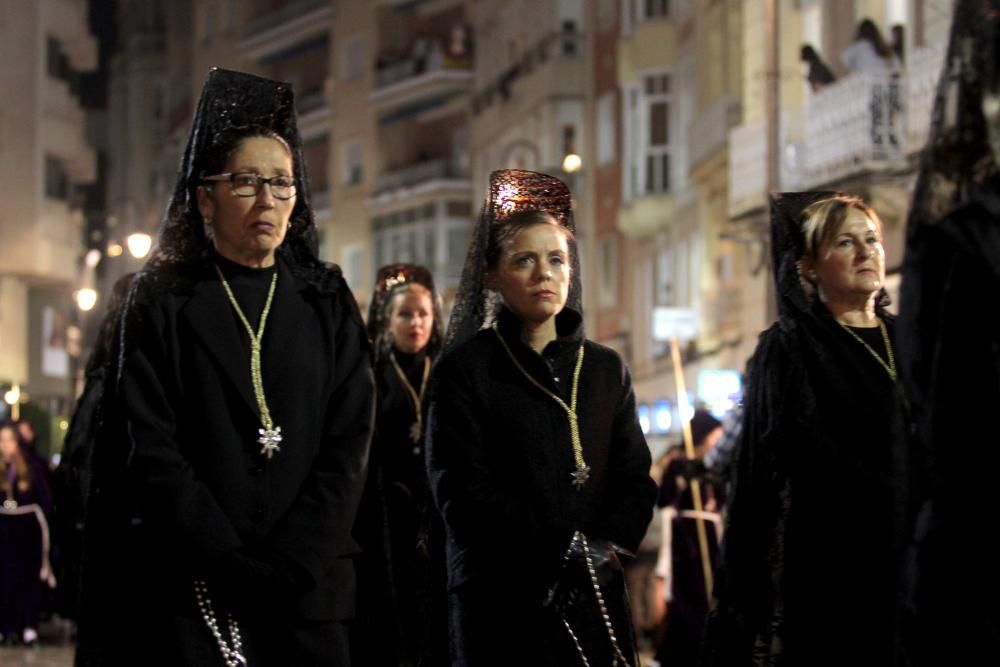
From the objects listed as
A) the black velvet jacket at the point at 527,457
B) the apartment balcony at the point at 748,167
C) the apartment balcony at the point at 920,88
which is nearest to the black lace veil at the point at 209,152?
the black velvet jacket at the point at 527,457

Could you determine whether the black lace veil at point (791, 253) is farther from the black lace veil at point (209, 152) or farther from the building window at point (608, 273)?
the building window at point (608, 273)

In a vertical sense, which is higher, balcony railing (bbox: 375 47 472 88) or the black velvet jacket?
balcony railing (bbox: 375 47 472 88)

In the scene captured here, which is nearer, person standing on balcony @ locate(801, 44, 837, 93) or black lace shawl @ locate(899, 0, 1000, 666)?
black lace shawl @ locate(899, 0, 1000, 666)

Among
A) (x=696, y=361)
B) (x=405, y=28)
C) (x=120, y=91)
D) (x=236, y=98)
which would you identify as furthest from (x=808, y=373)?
(x=120, y=91)

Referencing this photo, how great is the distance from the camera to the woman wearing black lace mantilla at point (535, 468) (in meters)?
7.23

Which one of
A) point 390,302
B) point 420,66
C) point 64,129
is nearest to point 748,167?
point 390,302

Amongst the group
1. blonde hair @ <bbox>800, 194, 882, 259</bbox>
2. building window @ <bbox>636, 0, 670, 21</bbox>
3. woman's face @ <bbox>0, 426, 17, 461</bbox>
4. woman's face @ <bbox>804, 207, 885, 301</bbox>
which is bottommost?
woman's face @ <bbox>0, 426, 17, 461</bbox>

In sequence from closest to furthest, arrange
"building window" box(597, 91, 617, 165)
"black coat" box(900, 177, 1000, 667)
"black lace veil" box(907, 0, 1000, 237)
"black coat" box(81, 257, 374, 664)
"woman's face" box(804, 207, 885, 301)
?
"black coat" box(900, 177, 1000, 667), "black lace veil" box(907, 0, 1000, 237), "black coat" box(81, 257, 374, 664), "woman's face" box(804, 207, 885, 301), "building window" box(597, 91, 617, 165)

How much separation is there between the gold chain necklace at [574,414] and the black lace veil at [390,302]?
372cm

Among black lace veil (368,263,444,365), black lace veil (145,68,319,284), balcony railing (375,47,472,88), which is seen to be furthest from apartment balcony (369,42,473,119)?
black lace veil (145,68,319,284)

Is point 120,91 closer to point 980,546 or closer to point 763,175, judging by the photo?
point 763,175

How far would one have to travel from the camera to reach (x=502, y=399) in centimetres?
753

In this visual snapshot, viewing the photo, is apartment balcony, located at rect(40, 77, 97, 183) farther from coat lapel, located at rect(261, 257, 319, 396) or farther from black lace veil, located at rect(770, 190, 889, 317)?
coat lapel, located at rect(261, 257, 319, 396)

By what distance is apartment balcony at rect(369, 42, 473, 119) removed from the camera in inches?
2479
